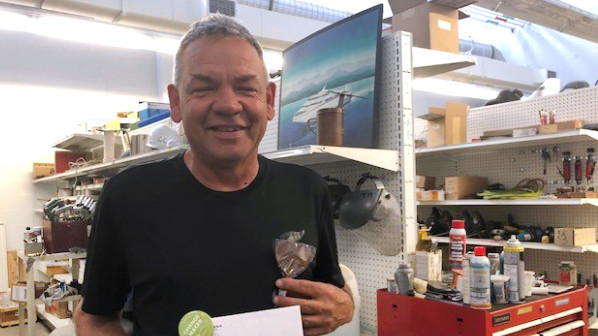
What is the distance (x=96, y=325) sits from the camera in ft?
3.32

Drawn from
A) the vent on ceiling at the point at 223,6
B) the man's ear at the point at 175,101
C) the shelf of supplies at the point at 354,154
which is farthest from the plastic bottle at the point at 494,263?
the vent on ceiling at the point at 223,6

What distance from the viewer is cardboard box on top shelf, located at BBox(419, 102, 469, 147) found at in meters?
4.45

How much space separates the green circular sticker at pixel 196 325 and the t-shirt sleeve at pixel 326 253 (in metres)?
0.37

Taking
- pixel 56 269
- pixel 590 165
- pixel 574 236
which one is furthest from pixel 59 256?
pixel 590 165

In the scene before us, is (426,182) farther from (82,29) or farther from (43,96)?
(43,96)

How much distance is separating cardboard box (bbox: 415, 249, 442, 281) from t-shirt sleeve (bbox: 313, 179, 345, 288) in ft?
3.21

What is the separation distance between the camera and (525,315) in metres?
1.83

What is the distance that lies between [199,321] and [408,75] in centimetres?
154

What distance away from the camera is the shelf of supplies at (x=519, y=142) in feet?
11.5

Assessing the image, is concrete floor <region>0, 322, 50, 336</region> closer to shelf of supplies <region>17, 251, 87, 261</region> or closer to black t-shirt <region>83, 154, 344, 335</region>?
shelf of supplies <region>17, 251, 87, 261</region>

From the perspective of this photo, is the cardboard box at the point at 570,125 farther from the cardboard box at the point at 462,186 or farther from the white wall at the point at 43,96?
the white wall at the point at 43,96

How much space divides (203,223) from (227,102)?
26cm

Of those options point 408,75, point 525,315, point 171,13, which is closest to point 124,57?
point 171,13

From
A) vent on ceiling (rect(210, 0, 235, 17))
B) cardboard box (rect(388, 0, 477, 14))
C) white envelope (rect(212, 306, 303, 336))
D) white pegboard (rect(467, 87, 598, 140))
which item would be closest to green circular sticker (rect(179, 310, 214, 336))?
white envelope (rect(212, 306, 303, 336))
